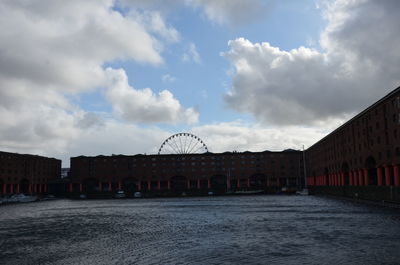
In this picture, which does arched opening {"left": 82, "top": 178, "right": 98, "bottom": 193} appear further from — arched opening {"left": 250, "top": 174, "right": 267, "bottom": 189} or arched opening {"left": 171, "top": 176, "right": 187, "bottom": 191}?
arched opening {"left": 250, "top": 174, "right": 267, "bottom": 189}

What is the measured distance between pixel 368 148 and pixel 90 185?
146 meters

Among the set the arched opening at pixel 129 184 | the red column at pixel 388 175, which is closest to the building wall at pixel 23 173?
the arched opening at pixel 129 184

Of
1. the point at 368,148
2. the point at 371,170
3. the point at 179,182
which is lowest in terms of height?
the point at 179,182

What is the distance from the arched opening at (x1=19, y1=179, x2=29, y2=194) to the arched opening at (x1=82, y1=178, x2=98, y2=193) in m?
26.9

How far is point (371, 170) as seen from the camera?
299 feet

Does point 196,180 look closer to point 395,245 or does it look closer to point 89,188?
point 89,188

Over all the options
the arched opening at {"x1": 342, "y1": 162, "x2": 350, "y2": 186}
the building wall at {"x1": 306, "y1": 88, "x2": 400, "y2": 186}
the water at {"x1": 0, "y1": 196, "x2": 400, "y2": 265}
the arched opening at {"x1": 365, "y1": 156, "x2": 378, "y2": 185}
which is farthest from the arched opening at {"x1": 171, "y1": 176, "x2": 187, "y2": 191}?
the water at {"x1": 0, "y1": 196, "x2": 400, "y2": 265}

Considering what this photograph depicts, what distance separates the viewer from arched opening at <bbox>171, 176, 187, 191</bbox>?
194825mm

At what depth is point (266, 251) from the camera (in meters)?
31.3

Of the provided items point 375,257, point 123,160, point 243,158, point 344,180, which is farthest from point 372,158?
A: point 123,160

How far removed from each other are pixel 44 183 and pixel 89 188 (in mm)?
22555

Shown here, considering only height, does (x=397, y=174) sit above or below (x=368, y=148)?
below

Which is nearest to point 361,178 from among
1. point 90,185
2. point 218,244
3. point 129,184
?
point 218,244

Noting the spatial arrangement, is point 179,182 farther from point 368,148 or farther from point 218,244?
point 218,244
